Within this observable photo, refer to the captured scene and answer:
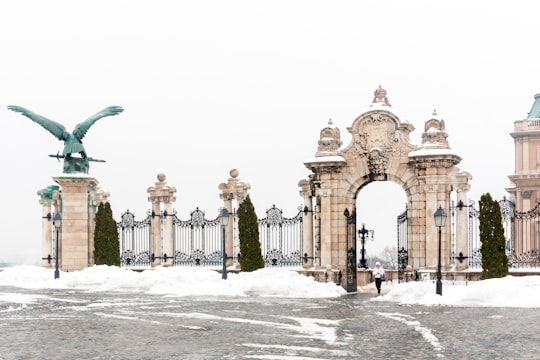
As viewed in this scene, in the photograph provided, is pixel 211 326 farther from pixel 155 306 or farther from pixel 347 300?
pixel 347 300

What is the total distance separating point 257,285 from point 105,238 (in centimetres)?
1311

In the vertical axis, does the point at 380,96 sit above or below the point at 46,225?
above

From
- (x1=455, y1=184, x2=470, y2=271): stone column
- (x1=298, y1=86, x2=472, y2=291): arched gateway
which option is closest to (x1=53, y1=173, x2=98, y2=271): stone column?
(x1=298, y1=86, x2=472, y2=291): arched gateway

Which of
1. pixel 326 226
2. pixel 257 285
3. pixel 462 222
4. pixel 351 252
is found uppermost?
pixel 462 222

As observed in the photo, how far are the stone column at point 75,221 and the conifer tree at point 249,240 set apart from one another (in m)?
9.77

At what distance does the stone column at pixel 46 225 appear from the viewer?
144 feet

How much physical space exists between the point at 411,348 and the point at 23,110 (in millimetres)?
32699

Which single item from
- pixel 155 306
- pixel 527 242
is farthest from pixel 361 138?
pixel 527 242

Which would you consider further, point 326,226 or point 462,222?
point 326,226

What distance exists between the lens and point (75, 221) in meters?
41.0

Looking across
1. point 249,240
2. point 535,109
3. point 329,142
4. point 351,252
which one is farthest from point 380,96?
point 535,109

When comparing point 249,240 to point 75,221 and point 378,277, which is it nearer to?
point 378,277

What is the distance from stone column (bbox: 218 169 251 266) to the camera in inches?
1502

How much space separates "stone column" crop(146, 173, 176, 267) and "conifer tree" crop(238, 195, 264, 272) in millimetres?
6069
